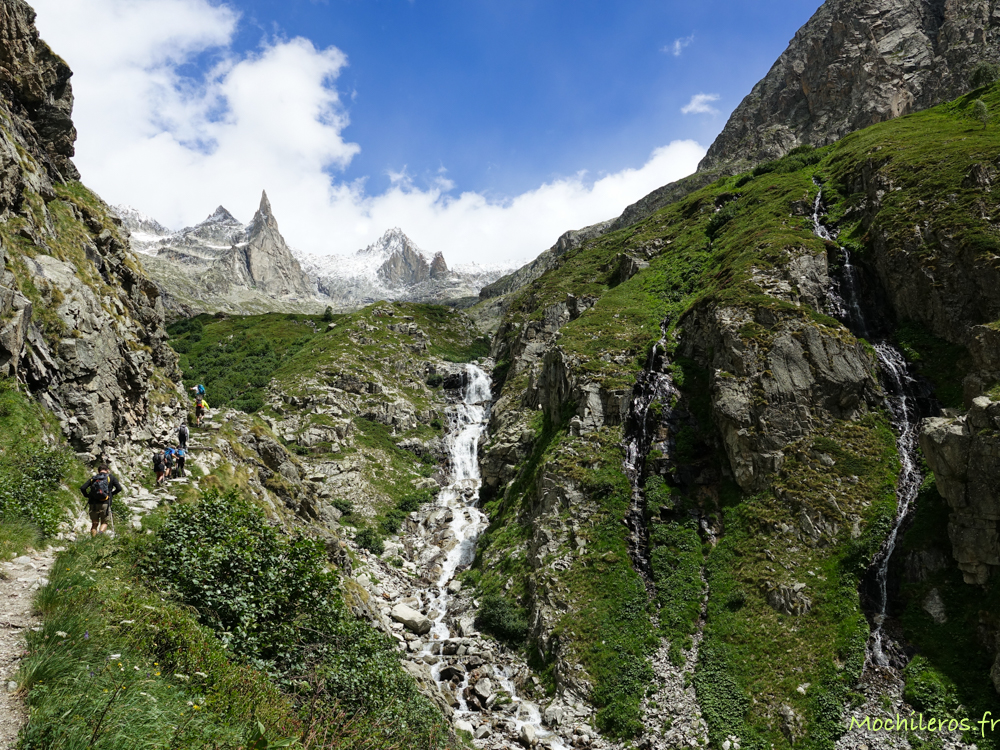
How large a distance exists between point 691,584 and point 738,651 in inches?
223

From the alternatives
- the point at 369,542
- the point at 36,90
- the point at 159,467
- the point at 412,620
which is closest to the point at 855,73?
the point at 369,542

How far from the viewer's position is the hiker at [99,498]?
612 inches

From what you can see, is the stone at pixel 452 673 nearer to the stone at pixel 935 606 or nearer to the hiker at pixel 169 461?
the hiker at pixel 169 461

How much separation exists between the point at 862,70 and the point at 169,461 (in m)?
198

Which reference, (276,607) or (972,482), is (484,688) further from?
(972,482)

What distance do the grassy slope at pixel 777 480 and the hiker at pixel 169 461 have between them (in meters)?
26.5

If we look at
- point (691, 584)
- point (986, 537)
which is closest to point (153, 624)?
point (691, 584)

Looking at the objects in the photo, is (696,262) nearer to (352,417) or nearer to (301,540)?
(352,417)

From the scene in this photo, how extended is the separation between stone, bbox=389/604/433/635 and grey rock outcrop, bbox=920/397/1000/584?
33606mm

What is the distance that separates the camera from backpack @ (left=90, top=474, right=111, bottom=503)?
1552 cm

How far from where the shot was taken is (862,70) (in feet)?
479

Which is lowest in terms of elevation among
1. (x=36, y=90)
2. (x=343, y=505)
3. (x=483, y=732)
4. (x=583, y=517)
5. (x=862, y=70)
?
(x=483, y=732)

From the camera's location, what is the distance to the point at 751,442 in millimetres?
39219

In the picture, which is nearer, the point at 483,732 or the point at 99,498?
the point at 99,498
